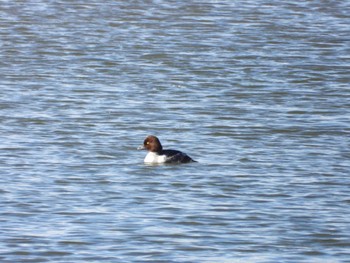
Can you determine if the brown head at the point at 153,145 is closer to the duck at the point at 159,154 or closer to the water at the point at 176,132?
the duck at the point at 159,154

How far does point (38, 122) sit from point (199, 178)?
425 centimetres

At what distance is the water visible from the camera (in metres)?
13.1

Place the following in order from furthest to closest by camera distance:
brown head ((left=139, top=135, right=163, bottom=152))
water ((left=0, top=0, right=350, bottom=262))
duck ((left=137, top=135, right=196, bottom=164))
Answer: brown head ((left=139, top=135, right=163, bottom=152)) < duck ((left=137, top=135, right=196, bottom=164)) < water ((left=0, top=0, right=350, bottom=262))

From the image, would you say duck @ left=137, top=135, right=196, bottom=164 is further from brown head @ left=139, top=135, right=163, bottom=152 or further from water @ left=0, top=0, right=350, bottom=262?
water @ left=0, top=0, right=350, bottom=262

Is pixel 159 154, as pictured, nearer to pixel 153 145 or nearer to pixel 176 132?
pixel 153 145

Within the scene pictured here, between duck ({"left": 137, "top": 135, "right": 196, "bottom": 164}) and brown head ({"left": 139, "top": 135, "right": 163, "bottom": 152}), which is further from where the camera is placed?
brown head ({"left": 139, "top": 135, "right": 163, "bottom": 152})

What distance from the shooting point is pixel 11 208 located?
14.1 metres

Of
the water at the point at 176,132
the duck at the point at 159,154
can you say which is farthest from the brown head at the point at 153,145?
the water at the point at 176,132

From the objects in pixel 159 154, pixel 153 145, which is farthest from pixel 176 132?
pixel 159 154

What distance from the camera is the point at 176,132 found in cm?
1917

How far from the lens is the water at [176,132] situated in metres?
13.1

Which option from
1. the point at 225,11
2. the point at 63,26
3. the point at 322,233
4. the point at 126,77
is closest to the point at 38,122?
the point at 126,77

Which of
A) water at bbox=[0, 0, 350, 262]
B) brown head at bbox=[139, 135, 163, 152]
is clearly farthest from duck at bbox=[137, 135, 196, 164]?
water at bbox=[0, 0, 350, 262]

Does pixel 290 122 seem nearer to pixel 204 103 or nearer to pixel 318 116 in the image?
pixel 318 116
